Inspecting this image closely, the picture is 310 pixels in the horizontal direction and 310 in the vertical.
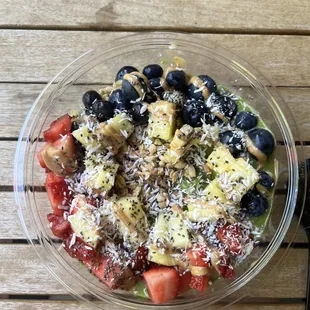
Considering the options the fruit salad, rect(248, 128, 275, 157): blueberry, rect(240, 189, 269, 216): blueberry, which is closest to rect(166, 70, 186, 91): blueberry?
the fruit salad

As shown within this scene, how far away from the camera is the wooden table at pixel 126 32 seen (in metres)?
1.41

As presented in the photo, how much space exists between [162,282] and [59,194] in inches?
12.7

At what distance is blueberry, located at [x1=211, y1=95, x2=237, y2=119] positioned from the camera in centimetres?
123

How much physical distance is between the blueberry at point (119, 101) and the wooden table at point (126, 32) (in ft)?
0.80

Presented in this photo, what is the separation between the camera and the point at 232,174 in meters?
1.17

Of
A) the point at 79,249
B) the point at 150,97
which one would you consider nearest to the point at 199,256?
the point at 79,249

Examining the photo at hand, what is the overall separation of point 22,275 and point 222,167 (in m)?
0.61

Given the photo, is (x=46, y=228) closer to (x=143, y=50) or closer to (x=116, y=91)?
(x=116, y=91)

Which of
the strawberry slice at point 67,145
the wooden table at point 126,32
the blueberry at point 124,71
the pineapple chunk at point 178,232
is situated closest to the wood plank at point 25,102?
the wooden table at point 126,32

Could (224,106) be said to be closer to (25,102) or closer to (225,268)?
(225,268)

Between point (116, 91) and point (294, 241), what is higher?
point (116, 91)

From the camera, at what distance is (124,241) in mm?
1188

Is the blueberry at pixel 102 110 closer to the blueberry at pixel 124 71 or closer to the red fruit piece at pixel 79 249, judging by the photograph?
the blueberry at pixel 124 71

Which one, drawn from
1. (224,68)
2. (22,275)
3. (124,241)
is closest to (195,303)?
(124,241)
